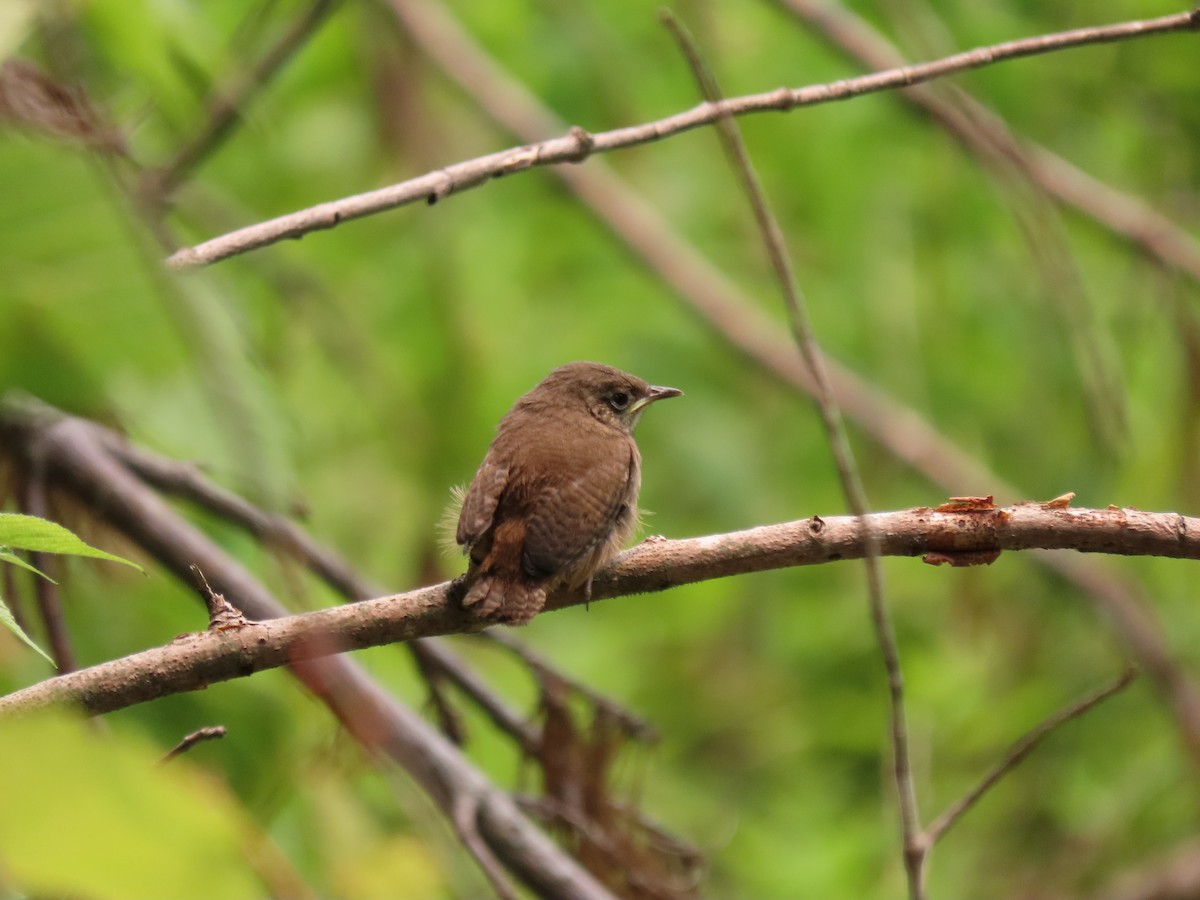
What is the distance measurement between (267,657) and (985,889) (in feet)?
19.2

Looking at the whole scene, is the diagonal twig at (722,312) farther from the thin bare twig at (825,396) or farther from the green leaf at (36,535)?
the green leaf at (36,535)

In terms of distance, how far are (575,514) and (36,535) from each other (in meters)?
1.64

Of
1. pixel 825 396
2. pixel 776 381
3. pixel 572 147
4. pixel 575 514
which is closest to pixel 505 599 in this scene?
pixel 575 514

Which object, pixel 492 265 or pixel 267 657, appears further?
pixel 492 265

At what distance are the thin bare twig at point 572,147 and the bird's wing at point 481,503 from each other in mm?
902

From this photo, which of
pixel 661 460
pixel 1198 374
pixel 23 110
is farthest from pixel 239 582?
pixel 661 460

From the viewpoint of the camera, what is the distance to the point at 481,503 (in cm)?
313

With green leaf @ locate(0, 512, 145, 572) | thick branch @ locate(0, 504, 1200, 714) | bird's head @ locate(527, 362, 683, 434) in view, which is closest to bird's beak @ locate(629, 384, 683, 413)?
bird's head @ locate(527, 362, 683, 434)

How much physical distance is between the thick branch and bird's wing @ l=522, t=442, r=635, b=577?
0.48 m

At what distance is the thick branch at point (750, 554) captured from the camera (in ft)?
6.66

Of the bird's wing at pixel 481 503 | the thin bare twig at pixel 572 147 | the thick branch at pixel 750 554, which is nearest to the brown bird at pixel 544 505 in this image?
the bird's wing at pixel 481 503

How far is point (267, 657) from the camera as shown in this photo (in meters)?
2.03

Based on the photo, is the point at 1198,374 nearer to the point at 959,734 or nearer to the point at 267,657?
the point at 959,734

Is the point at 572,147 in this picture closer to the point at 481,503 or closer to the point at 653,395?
the point at 481,503
